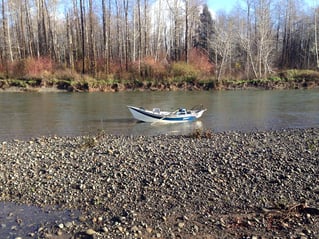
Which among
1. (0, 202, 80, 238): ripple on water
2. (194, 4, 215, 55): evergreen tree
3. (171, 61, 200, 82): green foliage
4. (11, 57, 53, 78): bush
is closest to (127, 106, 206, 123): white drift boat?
(0, 202, 80, 238): ripple on water

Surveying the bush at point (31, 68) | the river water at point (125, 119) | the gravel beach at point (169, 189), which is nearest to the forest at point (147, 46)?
the bush at point (31, 68)

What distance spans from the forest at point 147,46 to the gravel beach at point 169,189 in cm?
3273

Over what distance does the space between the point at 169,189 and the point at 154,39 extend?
59676 mm

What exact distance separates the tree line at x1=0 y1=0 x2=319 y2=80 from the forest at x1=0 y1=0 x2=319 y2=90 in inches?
6.5

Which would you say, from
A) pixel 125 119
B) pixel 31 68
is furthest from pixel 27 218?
pixel 31 68

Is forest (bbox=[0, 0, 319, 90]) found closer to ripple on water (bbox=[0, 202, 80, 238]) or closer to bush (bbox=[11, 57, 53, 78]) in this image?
bush (bbox=[11, 57, 53, 78])

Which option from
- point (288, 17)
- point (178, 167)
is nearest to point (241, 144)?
point (178, 167)

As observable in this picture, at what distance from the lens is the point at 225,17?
7100 centimetres

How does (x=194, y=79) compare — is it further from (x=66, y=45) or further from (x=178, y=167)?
(x=178, y=167)

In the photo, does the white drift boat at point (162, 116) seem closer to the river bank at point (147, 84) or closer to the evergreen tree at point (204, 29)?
the river bank at point (147, 84)

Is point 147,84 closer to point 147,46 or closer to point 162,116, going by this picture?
point 147,46

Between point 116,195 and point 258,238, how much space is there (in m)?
3.20

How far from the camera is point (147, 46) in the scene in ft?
184

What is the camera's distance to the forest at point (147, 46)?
1829 inches
